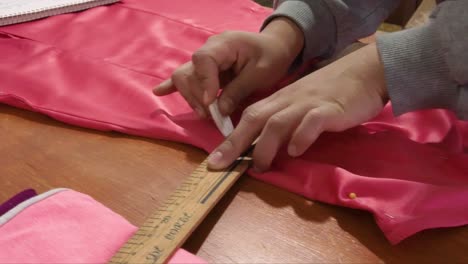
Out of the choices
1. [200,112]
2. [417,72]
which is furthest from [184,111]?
[417,72]

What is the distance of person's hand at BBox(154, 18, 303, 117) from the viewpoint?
59 centimetres

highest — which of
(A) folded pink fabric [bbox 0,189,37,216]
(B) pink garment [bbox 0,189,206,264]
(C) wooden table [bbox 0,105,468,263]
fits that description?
(A) folded pink fabric [bbox 0,189,37,216]

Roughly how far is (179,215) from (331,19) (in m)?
0.41

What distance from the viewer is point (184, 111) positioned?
0.63 m

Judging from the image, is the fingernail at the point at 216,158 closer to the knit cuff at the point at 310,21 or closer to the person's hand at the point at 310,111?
the person's hand at the point at 310,111

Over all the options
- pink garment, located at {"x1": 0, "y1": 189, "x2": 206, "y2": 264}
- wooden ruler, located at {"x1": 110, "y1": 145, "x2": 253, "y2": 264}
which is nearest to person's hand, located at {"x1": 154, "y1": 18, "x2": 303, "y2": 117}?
wooden ruler, located at {"x1": 110, "y1": 145, "x2": 253, "y2": 264}

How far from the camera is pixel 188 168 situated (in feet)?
1.80

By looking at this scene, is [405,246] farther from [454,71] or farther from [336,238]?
[454,71]

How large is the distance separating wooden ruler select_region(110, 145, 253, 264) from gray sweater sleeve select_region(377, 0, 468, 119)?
19 cm

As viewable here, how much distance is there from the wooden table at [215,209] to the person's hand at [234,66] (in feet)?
0.26

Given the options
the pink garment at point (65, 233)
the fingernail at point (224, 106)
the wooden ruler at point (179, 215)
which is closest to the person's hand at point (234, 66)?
→ the fingernail at point (224, 106)

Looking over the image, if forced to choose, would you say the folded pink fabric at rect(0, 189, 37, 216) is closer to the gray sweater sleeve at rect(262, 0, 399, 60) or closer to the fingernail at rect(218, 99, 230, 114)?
the fingernail at rect(218, 99, 230, 114)

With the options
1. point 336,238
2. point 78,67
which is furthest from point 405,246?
point 78,67

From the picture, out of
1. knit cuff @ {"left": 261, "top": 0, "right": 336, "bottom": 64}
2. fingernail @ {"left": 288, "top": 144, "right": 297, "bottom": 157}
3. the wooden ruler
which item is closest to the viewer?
the wooden ruler
